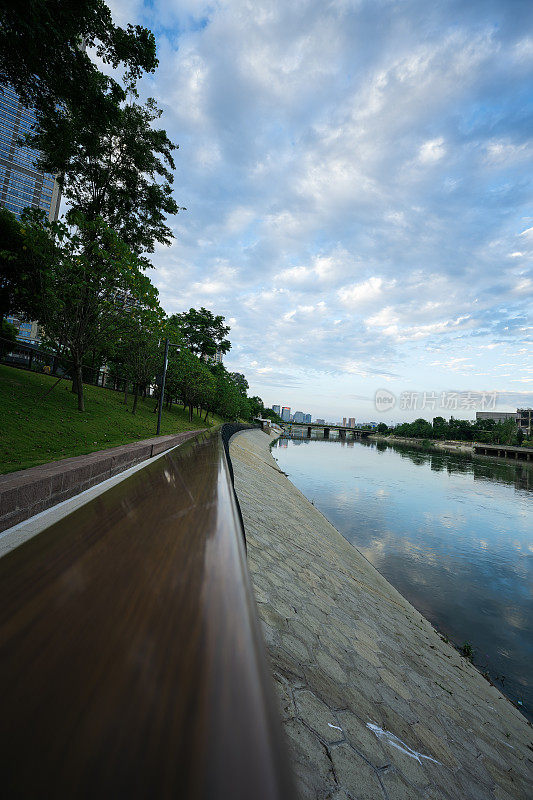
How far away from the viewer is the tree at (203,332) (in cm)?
3853

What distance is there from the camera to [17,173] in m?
86.3

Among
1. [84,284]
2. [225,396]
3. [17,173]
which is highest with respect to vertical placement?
[17,173]

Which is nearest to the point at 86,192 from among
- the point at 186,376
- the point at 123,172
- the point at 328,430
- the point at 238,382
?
the point at 123,172

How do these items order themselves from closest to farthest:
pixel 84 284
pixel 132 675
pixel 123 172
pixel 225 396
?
1. pixel 132 675
2. pixel 84 284
3. pixel 123 172
4. pixel 225 396

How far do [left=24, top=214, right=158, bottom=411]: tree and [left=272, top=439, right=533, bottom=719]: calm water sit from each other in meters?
11.9

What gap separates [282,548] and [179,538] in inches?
187

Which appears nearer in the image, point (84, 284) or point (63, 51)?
point (63, 51)

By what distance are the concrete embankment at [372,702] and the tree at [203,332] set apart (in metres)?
35.5

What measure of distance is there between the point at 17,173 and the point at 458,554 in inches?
4898

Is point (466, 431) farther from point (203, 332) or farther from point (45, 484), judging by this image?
point (45, 484)

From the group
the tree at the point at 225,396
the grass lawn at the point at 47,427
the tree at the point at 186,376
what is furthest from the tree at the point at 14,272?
the tree at the point at 225,396

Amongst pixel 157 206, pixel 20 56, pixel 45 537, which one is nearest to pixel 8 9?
pixel 20 56

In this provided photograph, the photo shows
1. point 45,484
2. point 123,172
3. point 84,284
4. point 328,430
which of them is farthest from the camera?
point 328,430

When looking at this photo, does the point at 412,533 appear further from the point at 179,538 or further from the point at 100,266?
the point at 100,266
